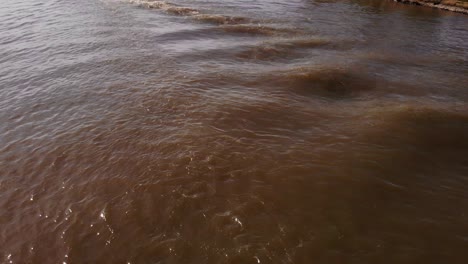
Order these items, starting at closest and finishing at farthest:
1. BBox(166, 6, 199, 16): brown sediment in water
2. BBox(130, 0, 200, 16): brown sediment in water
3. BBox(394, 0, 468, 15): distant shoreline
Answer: BBox(166, 6, 199, 16): brown sediment in water < BBox(130, 0, 200, 16): brown sediment in water < BBox(394, 0, 468, 15): distant shoreline

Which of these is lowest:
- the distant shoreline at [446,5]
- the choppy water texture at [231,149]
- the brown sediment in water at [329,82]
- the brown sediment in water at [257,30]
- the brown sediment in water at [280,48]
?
the choppy water texture at [231,149]

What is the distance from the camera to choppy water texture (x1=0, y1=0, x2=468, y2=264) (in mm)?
6543

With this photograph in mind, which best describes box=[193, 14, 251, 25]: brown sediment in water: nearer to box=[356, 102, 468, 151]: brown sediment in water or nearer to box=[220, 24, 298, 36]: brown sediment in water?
box=[220, 24, 298, 36]: brown sediment in water

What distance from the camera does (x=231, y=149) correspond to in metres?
9.17

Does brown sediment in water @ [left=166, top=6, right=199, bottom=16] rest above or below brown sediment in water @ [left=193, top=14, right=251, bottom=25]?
above

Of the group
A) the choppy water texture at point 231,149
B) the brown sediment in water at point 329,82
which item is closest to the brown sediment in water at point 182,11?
the choppy water texture at point 231,149

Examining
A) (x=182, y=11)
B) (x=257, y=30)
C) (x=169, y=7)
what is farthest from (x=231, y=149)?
(x=169, y=7)

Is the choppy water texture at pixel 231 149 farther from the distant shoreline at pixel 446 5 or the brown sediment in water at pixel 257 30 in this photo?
the distant shoreline at pixel 446 5

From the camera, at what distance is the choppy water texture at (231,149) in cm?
654

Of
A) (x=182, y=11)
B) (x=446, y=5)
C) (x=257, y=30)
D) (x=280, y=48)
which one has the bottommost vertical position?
(x=280, y=48)

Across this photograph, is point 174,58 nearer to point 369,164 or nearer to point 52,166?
point 52,166

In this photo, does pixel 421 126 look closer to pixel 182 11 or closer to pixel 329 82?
pixel 329 82

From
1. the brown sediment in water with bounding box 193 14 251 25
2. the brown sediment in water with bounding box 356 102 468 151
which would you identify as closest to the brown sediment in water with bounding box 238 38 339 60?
the brown sediment in water with bounding box 193 14 251 25

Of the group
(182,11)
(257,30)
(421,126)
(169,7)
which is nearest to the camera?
(421,126)
